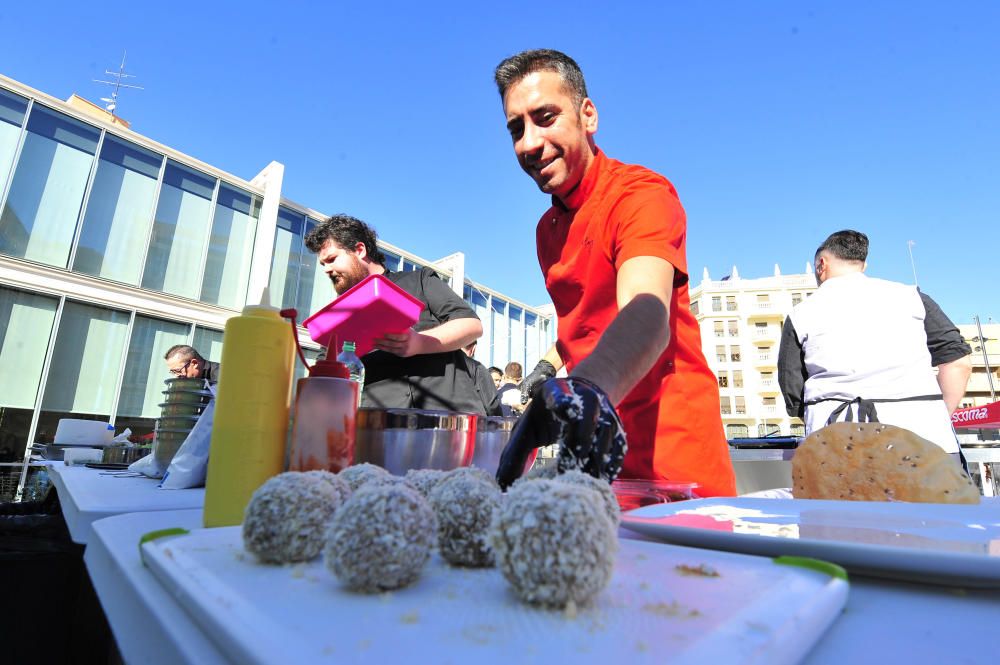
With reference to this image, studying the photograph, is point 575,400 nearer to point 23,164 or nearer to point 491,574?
point 491,574

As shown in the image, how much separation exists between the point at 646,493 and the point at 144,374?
9.03 metres

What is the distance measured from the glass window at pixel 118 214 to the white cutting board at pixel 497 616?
920cm

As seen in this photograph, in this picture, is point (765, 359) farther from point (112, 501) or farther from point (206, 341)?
point (112, 501)

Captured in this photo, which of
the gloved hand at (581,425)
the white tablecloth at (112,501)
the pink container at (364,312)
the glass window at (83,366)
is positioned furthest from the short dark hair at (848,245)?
the glass window at (83,366)

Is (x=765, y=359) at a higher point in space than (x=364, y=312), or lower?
higher

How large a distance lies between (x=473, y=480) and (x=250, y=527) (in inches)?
8.2

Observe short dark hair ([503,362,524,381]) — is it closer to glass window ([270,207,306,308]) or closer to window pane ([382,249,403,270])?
glass window ([270,207,306,308])

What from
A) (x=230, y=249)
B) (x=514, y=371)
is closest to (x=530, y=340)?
(x=514, y=371)

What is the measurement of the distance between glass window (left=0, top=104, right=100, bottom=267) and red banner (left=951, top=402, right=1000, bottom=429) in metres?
14.4

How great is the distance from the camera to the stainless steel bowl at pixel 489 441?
3.87 feet

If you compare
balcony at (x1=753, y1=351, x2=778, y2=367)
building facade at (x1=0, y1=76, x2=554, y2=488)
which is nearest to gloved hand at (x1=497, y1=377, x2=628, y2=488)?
building facade at (x1=0, y1=76, x2=554, y2=488)

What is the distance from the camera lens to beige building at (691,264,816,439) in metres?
35.9

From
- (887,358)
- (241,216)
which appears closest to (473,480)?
(887,358)

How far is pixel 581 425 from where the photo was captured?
61 cm
